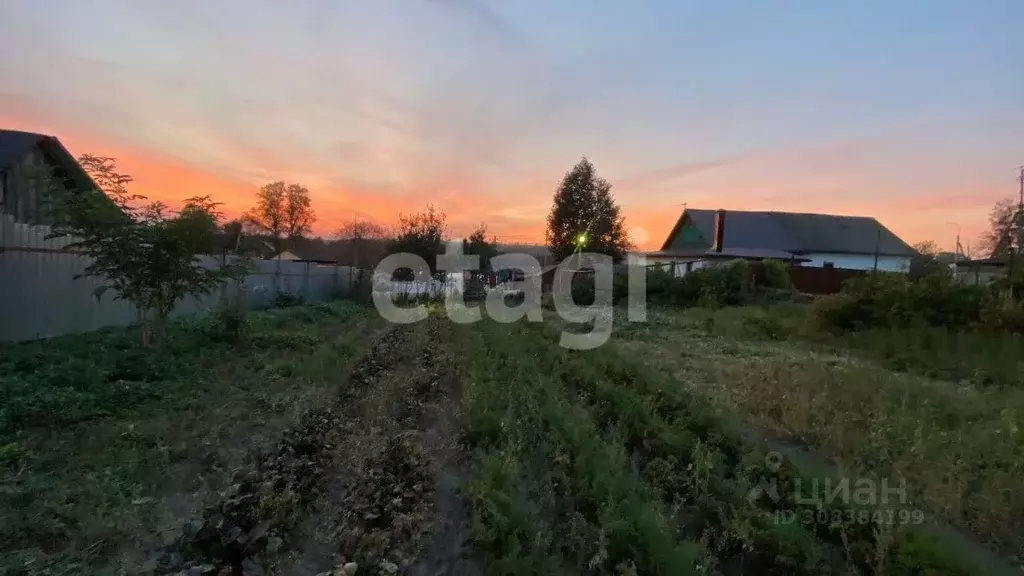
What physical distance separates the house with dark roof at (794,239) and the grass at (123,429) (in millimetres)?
29514

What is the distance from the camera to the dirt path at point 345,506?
2764 mm

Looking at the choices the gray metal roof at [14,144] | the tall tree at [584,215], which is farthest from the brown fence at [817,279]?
the gray metal roof at [14,144]

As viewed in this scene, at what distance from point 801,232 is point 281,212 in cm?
4058

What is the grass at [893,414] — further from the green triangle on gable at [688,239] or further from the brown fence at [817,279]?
the green triangle on gable at [688,239]

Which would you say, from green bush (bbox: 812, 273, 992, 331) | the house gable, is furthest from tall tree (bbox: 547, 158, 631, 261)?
green bush (bbox: 812, 273, 992, 331)

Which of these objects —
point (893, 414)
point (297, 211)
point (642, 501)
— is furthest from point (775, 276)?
point (297, 211)

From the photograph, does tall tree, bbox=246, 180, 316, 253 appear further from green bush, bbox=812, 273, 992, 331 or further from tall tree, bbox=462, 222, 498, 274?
green bush, bbox=812, 273, 992, 331

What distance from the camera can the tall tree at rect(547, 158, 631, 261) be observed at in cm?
4081

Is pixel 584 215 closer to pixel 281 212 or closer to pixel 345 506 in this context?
pixel 281 212

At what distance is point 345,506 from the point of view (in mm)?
3408

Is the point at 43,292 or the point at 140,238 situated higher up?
the point at 140,238

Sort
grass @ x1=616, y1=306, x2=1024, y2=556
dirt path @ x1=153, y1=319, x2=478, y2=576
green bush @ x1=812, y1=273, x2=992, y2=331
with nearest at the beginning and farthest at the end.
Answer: dirt path @ x1=153, y1=319, x2=478, y2=576 → grass @ x1=616, y1=306, x2=1024, y2=556 → green bush @ x1=812, y1=273, x2=992, y2=331

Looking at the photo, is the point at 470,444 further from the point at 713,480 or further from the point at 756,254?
the point at 756,254

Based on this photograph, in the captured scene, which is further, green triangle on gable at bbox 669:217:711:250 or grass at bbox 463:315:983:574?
green triangle on gable at bbox 669:217:711:250
